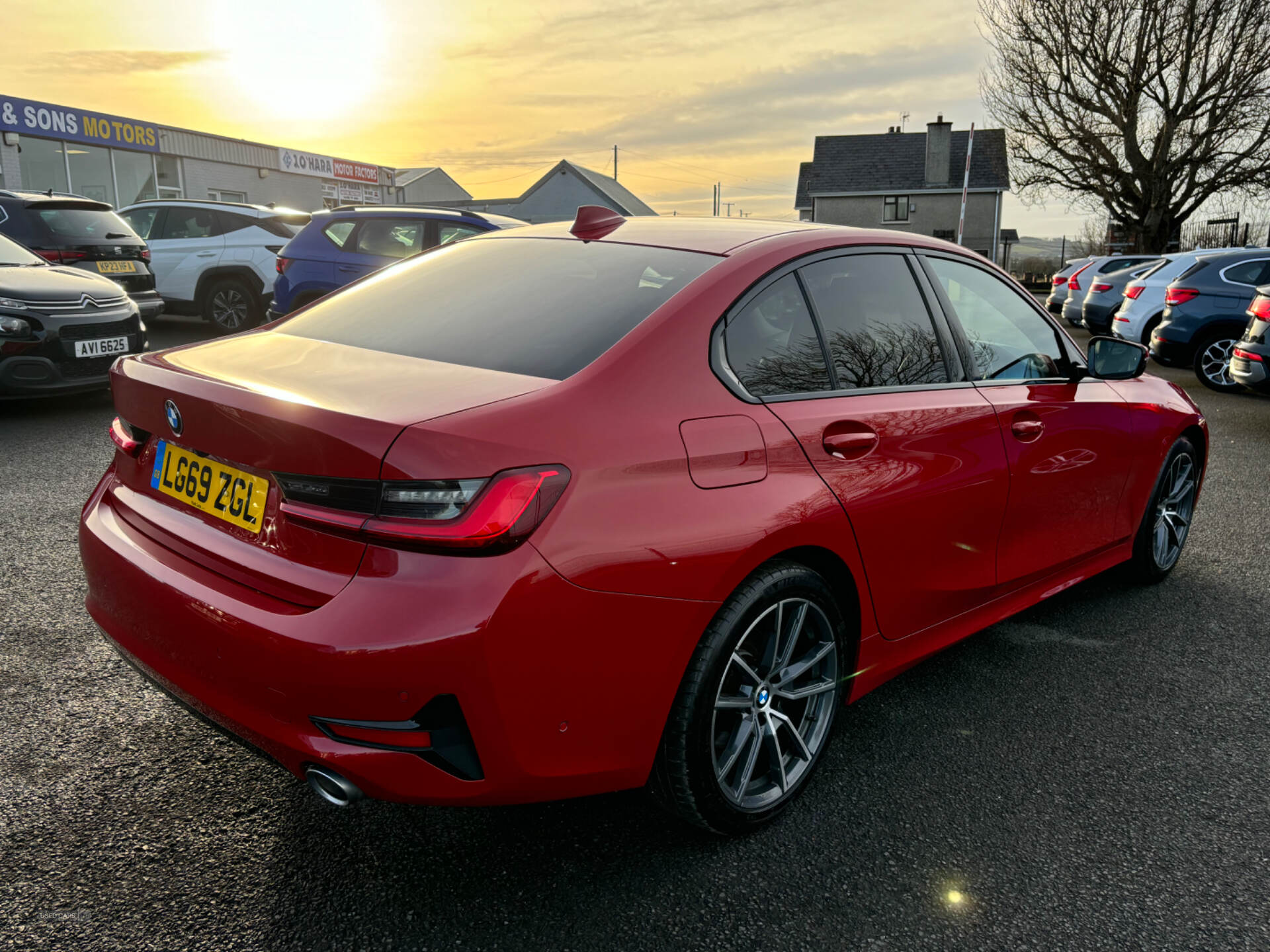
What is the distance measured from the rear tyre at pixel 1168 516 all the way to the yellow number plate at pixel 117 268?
9412 mm

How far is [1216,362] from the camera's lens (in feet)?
37.6

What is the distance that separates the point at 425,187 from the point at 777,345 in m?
53.3

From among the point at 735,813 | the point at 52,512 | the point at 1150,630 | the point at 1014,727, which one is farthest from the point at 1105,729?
the point at 52,512

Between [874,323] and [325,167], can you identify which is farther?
[325,167]

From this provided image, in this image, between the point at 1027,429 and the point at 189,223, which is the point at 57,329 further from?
the point at 1027,429

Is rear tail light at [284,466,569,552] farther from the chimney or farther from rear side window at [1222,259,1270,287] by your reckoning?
the chimney

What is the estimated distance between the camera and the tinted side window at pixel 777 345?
243cm

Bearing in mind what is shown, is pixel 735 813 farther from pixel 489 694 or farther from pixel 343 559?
pixel 343 559

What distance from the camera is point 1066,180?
1203 inches

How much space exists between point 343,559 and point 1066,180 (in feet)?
109

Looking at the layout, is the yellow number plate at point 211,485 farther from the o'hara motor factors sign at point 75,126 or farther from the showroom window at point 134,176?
the showroom window at point 134,176

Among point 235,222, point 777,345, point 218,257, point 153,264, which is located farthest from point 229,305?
point 777,345

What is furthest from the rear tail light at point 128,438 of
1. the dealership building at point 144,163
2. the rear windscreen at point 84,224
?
the dealership building at point 144,163

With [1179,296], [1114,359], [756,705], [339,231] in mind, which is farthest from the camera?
[1179,296]
